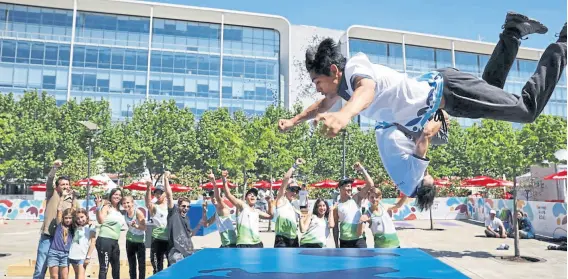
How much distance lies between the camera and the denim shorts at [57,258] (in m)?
6.33

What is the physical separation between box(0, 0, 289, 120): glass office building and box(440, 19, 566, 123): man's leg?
42791 millimetres

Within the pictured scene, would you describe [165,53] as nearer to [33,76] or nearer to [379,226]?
[33,76]

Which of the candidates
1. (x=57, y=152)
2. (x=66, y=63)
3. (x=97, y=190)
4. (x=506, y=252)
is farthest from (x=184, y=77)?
(x=506, y=252)

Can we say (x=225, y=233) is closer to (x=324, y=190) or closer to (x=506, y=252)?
(x=506, y=252)

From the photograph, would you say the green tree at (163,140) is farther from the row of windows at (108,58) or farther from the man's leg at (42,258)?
the man's leg at (42,258)

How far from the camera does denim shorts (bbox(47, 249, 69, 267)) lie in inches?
249

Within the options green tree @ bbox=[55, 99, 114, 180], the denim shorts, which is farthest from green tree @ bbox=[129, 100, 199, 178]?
the denim shorts

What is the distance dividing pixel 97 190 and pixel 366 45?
35.0 metres

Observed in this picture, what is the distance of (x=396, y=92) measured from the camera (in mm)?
3418

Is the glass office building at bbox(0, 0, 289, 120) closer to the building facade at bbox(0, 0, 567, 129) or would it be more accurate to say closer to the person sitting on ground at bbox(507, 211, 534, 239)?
the building facade at bbox(0, 0, 567, 129)

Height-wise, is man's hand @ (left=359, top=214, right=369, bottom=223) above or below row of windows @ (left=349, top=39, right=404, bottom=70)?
below

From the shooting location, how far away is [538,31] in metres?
3.88

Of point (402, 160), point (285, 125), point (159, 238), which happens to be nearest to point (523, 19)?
point (402, 160)

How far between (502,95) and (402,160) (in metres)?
0.98
